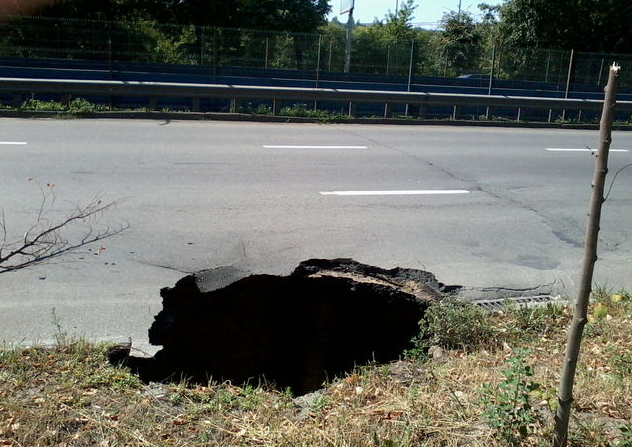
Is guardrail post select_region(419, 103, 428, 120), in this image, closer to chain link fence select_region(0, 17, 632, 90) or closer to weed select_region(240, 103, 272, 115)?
chain link fence select_region(0, 17, 632, 90)

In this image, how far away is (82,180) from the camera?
8523mm

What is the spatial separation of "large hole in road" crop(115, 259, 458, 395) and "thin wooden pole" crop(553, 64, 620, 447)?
2153mm

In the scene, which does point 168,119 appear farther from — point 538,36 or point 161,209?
point 538,36

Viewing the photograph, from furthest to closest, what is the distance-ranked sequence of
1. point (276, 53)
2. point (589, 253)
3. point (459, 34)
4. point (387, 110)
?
1. point (459, 34)
2. point (276, 53)
3. point (387, 110)
4. point (589, 253)

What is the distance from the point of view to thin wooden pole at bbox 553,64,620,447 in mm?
2504

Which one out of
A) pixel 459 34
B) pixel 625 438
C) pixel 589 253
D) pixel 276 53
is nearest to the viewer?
pixel 589 253

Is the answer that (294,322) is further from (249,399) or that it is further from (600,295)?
(600,295)

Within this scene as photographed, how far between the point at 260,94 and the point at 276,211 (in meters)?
A: 8.98

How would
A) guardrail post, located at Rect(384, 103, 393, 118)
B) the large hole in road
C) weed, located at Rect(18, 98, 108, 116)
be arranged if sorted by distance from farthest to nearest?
guardrail post, located at Rect(384, 103, 393, 118)
weed, located at Rect(18, 98, 108, 116)
the large hole in road

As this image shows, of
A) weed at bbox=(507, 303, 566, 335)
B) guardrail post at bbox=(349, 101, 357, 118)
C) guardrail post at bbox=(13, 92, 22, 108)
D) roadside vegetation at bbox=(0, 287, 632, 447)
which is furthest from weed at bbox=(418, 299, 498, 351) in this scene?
guardrail post at bbox=(13, 92, 22, 108)

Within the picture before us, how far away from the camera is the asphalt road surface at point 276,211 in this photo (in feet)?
17.6

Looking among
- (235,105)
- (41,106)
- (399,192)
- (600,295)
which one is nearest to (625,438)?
(600,295)

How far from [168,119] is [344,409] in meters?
12.8

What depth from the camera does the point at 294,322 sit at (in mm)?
5309
